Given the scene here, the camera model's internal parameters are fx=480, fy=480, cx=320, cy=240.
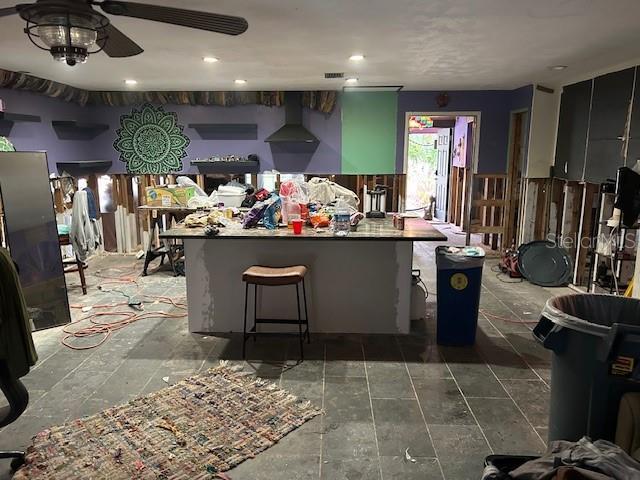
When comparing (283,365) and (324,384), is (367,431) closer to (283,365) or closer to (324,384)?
(324,384)

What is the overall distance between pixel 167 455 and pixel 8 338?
97 cm

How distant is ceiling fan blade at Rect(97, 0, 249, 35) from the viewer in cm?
219

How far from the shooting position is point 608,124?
15.4 ft

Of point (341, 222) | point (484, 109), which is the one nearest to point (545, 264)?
point (484, 109)

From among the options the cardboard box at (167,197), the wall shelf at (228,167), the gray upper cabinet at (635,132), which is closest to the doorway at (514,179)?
the gray upper cabinet at (635,132)

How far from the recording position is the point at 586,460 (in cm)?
183

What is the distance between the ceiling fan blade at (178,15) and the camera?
219 cm

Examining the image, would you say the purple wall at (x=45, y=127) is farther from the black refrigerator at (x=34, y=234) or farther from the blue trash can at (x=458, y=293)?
the blue trash can at (x=458, y=293)

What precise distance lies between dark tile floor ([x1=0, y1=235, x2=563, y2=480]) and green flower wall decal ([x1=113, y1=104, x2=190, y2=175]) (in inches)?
139

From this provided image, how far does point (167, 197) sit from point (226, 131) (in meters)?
1.57

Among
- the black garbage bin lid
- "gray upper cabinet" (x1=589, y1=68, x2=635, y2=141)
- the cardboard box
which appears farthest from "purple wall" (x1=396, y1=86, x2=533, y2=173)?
the cardboard box

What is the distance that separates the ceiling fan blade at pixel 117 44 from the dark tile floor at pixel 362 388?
2141 millimetres

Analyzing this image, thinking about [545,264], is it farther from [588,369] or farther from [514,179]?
[588,369]

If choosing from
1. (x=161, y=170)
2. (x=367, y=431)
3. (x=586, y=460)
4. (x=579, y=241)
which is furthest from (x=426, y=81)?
(x=586, y=460)
